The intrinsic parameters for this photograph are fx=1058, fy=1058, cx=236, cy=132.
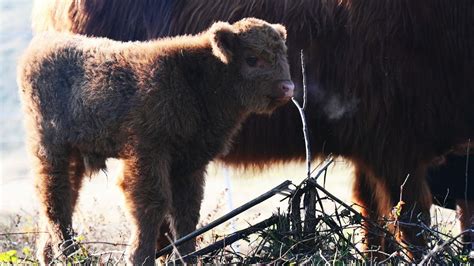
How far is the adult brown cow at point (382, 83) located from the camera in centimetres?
655

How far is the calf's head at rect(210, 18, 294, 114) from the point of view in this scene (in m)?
5.14

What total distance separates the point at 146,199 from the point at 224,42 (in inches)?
33.3

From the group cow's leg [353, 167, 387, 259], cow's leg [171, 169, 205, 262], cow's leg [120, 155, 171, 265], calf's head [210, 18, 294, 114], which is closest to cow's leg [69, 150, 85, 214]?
cow's leg [120, 155, 171, 265]

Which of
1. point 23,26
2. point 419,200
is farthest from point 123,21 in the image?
point 23,26

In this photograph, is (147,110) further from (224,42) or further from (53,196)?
(53,196)

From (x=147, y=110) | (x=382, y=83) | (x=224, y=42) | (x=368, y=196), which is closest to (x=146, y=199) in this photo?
(x=147, y=110)

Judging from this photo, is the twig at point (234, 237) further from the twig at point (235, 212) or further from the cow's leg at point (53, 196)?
the cow's leg at point (53, 196)

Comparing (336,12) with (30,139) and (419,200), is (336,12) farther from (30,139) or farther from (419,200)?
(30,139)

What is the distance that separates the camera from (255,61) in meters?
5.19

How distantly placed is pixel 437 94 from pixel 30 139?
101 inches

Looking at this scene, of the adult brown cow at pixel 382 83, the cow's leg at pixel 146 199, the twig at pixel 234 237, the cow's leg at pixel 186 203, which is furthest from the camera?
the adult brown cow at pixel 382 83

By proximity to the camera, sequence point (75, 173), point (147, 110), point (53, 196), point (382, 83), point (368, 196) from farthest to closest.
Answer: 1. point (368, 196)
2. point (382, 83)
3. point (75, 173)
4. point (53, 196)
5. point (147, 110)

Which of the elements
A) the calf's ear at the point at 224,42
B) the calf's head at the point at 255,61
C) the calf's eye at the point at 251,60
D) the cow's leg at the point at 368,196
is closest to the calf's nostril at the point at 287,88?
the calf's head at the point at 255,61

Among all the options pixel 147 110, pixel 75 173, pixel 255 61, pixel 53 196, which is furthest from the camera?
pixel 75 173
